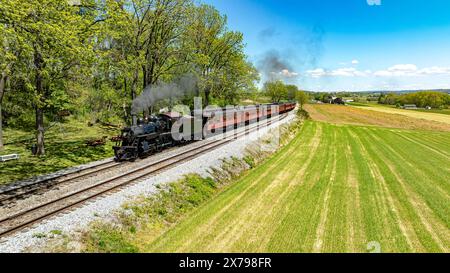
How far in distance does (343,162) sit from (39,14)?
2149 centimetres

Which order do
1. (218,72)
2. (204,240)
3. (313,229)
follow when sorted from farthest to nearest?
(218,72) < (313,229) < (204,240)

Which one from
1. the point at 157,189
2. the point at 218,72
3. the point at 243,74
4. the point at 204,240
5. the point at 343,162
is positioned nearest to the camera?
the point at 204,240

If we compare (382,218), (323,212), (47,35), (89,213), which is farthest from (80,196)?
(382,218)

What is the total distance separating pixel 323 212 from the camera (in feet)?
39.9

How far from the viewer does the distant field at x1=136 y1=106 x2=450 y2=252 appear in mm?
9617

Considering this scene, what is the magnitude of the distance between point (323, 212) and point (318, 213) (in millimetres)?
280

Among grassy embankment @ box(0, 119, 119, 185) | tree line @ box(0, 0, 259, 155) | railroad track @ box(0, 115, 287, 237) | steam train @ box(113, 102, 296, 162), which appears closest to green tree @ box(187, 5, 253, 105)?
tree line @ box(0, 0, 259, 155)

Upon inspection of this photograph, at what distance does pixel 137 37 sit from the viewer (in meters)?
26.6

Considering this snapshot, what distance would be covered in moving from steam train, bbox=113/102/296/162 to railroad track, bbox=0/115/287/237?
193cm

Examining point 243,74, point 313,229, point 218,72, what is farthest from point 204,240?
point 243,74

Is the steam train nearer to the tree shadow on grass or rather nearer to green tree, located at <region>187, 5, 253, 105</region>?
the tree shadow on grass

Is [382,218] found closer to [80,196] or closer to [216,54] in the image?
[80,196]

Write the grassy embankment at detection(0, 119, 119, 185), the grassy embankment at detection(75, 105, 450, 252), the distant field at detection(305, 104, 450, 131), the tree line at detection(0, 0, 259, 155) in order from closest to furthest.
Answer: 1. the grassy embankment at detection(75, 105, 450, 252)
2. the tree line at detection(0, 0, 259, 155)
3. the grassy embankment at detection(0, 119, 119, 185)
4. the distant field at detection(305, 104, 450, 131)
